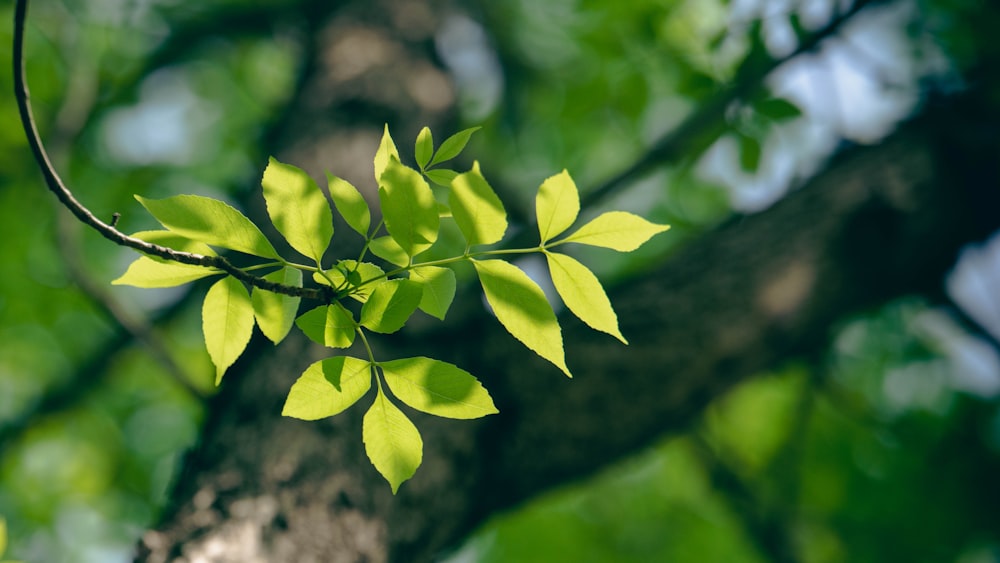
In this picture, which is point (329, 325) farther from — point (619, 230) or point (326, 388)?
point (619, 230)

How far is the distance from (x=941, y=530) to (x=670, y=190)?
226 centimetres

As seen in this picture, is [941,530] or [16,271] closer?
[941,530]

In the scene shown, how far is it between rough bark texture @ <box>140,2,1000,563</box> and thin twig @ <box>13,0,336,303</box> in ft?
2.20

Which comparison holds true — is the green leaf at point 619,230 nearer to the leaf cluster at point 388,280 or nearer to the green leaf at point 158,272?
the leaf cluster at point 388,280

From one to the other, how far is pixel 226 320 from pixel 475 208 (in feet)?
1.07

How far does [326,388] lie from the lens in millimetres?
732

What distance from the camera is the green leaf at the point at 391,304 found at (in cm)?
68

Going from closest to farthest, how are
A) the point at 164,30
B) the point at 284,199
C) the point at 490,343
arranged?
1. the point at 284,199
2. the point at 490,343
3. the point at 164,30

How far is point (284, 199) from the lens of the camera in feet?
2.25

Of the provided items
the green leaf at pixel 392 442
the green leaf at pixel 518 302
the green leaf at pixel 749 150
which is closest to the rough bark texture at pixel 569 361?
the green leaf at pixel 749 150

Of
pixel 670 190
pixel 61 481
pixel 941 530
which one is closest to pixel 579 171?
pixel 670 190

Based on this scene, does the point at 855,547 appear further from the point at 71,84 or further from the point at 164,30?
the point at 164,30

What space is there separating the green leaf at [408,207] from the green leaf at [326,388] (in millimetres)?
162

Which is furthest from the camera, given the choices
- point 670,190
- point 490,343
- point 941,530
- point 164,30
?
point 670,190
